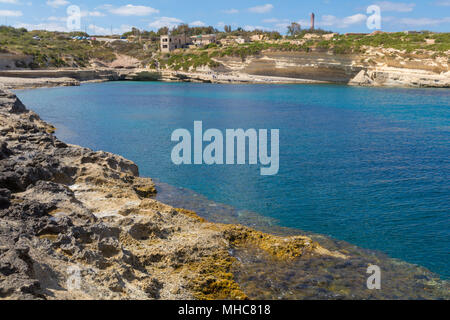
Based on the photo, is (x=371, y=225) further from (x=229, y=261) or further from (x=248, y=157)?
(x=248, y=157)

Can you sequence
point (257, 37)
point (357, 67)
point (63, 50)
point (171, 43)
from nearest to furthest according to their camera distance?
1. point (357, 67)
2. point (63, 50)
3. point (171, 43)
4. point (257, 37)

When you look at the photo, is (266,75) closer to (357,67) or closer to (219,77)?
(219,77)

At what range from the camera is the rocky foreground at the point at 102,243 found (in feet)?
25.3

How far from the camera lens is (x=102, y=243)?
9.81 m

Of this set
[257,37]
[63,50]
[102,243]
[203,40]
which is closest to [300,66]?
[203,40]

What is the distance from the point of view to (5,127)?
20688 mm

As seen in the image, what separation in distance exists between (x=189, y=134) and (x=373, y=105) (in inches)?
1215

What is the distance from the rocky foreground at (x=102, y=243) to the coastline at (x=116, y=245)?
26 millimetres

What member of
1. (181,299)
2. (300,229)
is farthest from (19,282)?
(300,229)

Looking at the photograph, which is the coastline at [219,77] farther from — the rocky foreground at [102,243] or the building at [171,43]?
the rocky foreground at [102,243]

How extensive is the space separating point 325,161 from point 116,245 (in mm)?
17022

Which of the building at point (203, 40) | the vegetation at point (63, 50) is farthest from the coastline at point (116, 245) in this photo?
the building at point (203, 40)

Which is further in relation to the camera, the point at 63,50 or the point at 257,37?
the point at 257,37

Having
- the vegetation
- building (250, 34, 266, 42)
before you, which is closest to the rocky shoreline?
the vegetation
